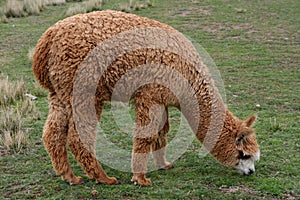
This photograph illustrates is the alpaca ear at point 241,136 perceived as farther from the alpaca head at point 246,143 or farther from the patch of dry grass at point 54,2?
the patch of dry grass at point 54,2

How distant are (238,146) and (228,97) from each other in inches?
136

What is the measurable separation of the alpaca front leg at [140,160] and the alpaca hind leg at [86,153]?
0.33 metres

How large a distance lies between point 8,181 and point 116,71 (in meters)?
1.86

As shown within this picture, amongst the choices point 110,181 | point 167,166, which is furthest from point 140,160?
point 167,166

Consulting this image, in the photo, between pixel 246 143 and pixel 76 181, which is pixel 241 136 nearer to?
pixel 246 143

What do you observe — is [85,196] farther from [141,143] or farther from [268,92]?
[268,92]

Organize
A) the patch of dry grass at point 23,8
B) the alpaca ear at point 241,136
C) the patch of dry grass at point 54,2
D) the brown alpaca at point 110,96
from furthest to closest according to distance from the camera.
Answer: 1. the patch of dry grass at point 54,2
2. the patch of dry grass at point 23,8
3. the alpaca ear at point 241,136
4. the brown alpaca at point 110,96

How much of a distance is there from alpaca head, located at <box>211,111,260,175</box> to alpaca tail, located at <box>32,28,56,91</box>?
6.86ft

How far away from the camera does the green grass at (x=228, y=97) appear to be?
501 cm

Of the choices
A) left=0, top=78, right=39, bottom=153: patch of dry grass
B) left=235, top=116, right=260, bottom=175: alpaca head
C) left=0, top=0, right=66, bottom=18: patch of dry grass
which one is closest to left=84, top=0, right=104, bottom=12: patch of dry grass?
left=0, top=0, right=66, bottom=18: patch of dry grass

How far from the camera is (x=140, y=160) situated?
506cm

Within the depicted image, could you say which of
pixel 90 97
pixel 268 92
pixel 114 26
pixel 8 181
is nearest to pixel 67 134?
pixel 90 97

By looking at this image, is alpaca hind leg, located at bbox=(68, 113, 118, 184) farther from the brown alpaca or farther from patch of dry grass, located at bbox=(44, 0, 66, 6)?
patch of dry grass, located at bbox=(44, 0, 66, 6)

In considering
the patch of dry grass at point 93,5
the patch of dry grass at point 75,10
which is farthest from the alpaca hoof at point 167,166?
the patch of dry grass at point 93,5
